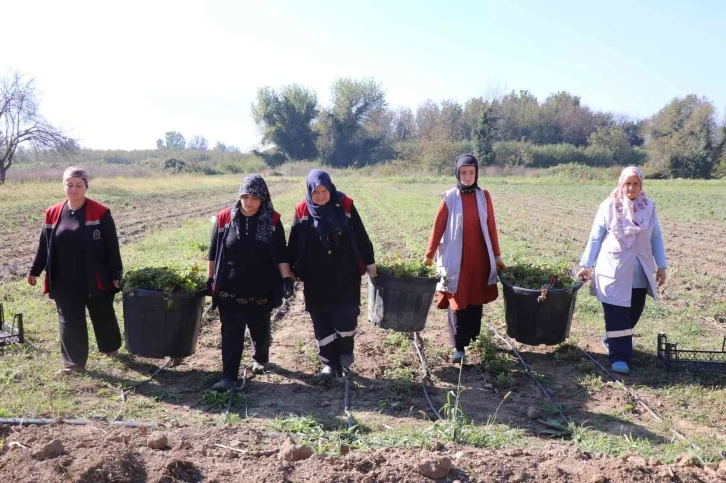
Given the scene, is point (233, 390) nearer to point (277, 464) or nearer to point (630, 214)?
point (277, 464)

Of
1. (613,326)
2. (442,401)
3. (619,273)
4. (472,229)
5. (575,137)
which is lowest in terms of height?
(442,401)

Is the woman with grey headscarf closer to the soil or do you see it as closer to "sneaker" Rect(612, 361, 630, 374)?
the soil

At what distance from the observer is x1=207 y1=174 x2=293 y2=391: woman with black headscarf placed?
460cm

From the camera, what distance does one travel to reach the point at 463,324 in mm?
5430

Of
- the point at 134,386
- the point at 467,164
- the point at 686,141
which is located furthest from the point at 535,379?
the point at 686,141

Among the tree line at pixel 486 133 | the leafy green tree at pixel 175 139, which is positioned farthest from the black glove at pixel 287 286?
the leafy green tree at pixel 175 139

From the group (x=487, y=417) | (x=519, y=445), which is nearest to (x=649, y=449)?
(x=519, y=445)

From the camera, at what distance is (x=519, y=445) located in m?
3.68

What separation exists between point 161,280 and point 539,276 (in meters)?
3.29

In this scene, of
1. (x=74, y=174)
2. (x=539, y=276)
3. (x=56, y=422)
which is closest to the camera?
(x=56, y=422)

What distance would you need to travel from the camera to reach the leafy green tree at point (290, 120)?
6831 cm

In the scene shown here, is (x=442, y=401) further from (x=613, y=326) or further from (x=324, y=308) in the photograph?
(x=613, y=326)

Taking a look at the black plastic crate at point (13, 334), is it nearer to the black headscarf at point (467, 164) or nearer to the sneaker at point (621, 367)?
the black headscarf at point (467, 164)

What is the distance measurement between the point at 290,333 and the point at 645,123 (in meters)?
77.7
